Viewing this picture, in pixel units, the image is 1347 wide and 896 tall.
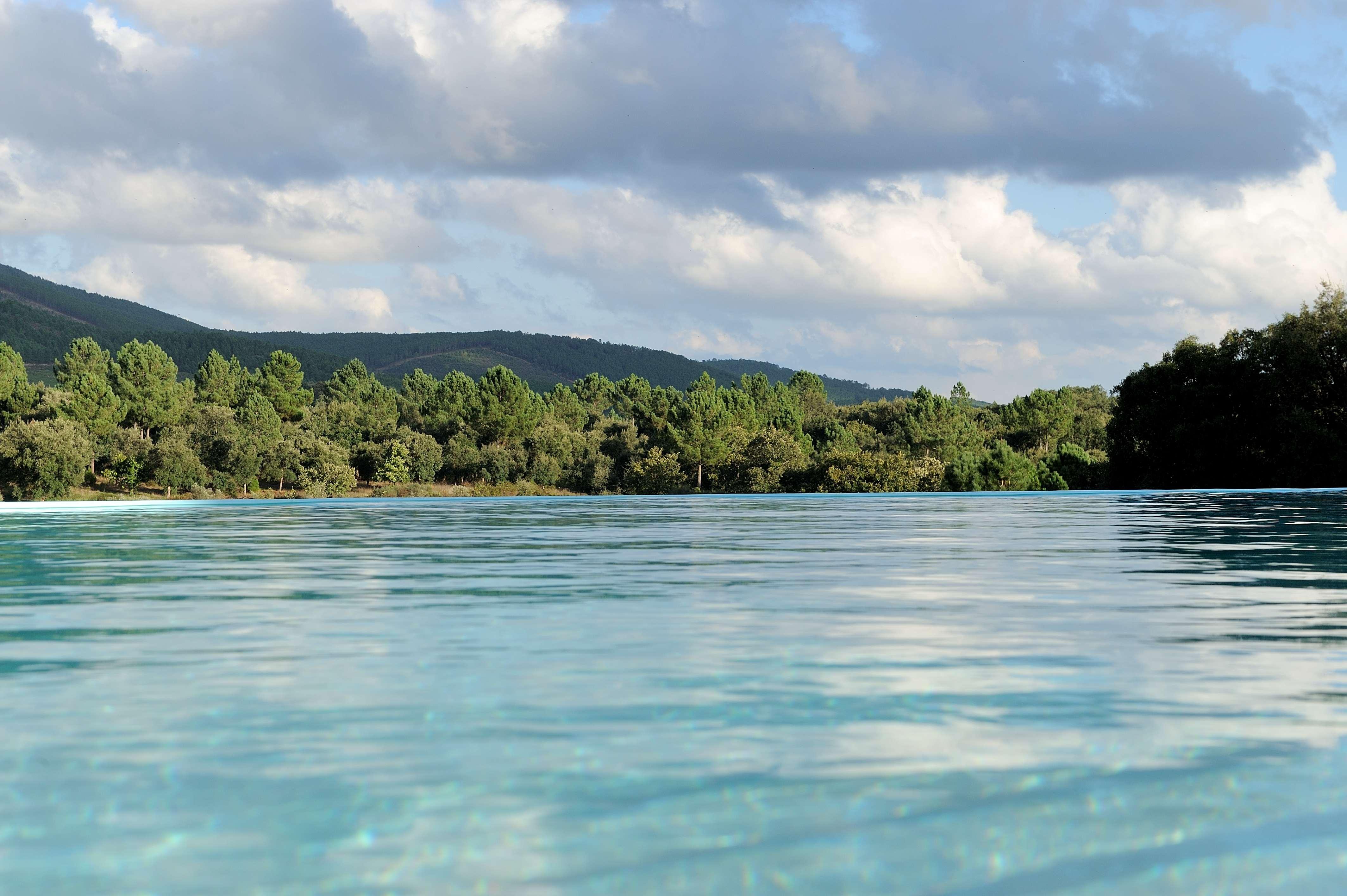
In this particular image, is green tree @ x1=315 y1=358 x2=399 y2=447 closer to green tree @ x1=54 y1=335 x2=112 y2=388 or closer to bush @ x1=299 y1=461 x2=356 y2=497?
bush @ x1=299 y1=461 x2=356 y2=497

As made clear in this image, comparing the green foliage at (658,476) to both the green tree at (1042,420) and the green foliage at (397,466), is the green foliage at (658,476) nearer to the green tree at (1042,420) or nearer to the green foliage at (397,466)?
the green foliage at (397,466)

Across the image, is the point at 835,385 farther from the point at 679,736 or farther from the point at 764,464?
the point at 679,736

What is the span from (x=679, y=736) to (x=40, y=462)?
180ft

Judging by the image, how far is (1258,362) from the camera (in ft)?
145

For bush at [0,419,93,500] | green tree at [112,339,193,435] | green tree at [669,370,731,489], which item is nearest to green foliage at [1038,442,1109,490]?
green tree at [669,370,731,489]

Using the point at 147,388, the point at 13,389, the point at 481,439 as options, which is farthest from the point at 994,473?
the point at 13,389

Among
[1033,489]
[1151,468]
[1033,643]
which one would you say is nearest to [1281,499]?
[1151,468]

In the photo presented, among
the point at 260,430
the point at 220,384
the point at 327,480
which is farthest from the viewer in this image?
the point at 220,384

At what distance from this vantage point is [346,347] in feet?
516

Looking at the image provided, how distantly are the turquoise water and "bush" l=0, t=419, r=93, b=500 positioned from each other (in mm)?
47380

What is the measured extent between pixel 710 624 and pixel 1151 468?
1684 inches

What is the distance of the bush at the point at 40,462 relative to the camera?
2040 inches

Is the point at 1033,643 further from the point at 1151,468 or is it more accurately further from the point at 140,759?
the point at 1151,468

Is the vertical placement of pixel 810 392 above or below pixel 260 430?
above
